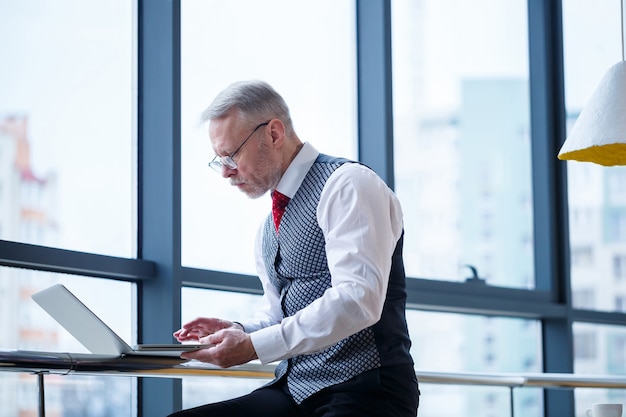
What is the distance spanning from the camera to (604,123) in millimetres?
2857

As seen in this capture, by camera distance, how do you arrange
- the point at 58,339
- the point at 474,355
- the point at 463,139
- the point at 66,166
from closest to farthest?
the point at 58,339
the point at 66,166
the point at 474,355
the point at 463,139

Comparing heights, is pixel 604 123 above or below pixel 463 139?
below

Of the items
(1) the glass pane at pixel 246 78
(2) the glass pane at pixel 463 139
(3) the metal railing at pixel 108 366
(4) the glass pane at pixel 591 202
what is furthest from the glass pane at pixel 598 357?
(3) the metal railing at pixel 108 366

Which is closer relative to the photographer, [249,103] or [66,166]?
[249,103]

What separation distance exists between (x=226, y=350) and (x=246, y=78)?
1.90m

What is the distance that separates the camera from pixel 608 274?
18.0 ft

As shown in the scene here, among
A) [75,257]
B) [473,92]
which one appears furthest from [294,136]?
[473,92]

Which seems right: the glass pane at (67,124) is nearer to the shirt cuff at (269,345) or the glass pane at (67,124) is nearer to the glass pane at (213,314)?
the glass pane at (213,314)

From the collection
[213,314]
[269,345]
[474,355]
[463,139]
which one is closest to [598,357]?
[474,355]

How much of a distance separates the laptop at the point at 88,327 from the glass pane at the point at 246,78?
130 centimetres

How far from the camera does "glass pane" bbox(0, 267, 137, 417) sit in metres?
2.89

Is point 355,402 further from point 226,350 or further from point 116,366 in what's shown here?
point 116,366

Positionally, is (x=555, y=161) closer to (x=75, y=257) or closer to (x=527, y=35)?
(x=527, y=35)

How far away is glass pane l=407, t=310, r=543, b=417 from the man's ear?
2.05 metres
